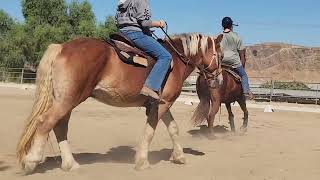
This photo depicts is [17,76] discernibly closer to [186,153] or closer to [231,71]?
[231,71]

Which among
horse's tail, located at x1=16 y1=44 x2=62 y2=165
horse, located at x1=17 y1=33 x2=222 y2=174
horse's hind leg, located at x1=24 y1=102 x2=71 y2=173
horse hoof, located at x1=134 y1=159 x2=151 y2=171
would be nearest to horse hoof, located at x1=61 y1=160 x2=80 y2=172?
horse, located at x1=17 y1=33 x2=222 y2=174

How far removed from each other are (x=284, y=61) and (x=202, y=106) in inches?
2429

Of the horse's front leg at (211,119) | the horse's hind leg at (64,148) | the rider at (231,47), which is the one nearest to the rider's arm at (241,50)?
the rider at (231,47)

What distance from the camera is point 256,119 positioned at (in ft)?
47.7

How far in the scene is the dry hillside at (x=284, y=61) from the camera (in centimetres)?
5969

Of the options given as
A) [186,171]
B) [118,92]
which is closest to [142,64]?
[118,92]

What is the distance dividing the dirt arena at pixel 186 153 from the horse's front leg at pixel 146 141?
14cm

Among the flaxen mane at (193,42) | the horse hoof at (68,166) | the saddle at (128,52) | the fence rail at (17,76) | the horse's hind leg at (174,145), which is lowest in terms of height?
the fence rail at (17,76)

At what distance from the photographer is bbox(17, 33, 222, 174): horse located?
19.5ft

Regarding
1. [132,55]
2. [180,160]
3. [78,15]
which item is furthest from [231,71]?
[78,15]

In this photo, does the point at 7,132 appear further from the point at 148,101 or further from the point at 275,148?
the point at 275,148

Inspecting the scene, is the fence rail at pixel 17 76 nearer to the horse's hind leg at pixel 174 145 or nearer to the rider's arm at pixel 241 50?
the rider's arm at pixel 241 50

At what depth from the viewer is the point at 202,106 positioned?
10367mm

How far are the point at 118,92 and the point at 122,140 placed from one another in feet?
10.6
